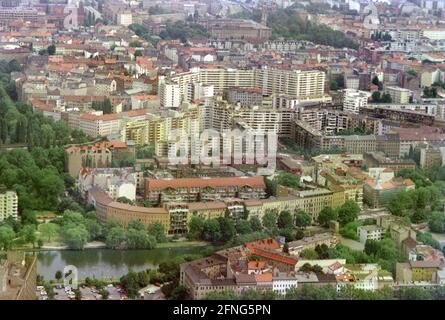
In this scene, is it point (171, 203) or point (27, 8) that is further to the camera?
point (27, 8)

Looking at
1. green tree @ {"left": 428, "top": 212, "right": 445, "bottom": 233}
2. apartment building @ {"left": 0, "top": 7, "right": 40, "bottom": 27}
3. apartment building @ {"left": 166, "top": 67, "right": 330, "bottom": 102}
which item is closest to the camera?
green tree @ {"left": 428, "top": 212, "right": 445, "bottom": 233}

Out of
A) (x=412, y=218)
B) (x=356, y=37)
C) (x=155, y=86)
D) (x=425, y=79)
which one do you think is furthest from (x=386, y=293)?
(x=356, y=37)

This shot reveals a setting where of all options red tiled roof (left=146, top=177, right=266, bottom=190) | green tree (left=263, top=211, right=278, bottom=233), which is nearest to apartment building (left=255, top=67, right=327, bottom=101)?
red tiled roof (left=146, top=177, right=266, bottom=190)

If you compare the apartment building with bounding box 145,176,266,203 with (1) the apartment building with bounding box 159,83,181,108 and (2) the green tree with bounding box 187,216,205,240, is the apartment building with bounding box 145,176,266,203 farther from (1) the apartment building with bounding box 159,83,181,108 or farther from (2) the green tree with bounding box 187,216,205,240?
(1) the apartment building with bounding box 159,83,181,108
